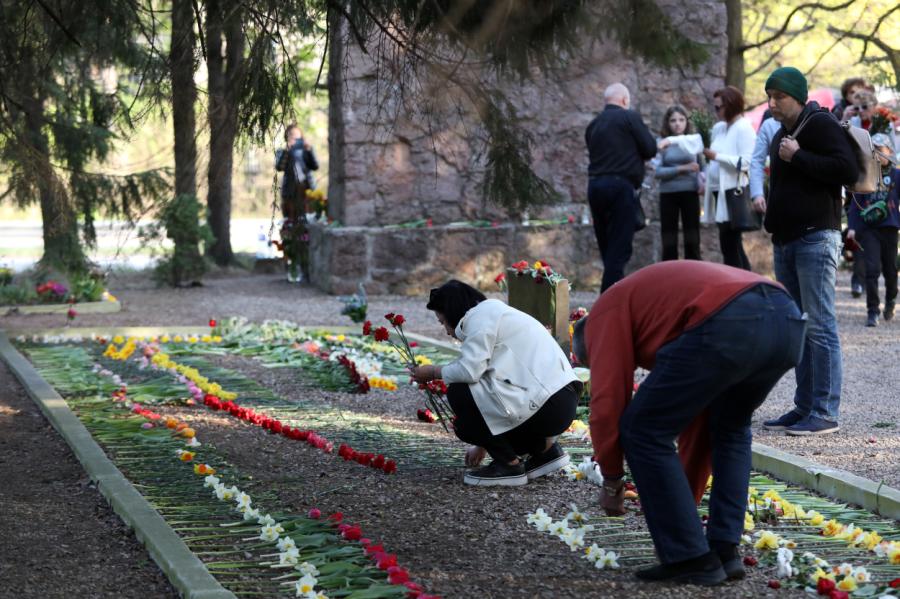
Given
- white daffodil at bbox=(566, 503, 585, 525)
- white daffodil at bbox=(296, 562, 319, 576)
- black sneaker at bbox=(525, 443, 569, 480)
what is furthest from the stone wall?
white daffodil at bbox=(296, 562, 319, 576)

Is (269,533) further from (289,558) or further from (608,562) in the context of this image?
(608,562)

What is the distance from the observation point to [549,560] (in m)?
4.22

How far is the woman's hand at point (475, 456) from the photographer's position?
5457 millimetres

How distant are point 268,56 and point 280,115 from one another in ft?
0.88

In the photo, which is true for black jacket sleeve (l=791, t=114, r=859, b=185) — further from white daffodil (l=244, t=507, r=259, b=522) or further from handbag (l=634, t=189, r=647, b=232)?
handbag (l=634, t=189, r=647, b=232)

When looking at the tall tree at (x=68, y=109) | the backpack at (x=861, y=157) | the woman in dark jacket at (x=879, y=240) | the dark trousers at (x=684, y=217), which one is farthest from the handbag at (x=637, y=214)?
the backpack at (x=861, y=157)

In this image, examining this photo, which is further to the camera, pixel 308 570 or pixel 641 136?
pixel 641 136

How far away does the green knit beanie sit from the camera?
558cm

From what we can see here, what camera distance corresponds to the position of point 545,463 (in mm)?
5340

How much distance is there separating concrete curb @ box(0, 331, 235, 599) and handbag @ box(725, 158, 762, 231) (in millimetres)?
5299

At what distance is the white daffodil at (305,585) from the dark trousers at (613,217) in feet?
20.7

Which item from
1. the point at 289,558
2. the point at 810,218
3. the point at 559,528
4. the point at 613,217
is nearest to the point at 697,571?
the point at 559,528

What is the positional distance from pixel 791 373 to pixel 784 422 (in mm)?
2030

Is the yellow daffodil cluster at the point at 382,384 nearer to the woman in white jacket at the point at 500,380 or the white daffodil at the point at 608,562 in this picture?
the woman in white jacket at the point at 500,380
